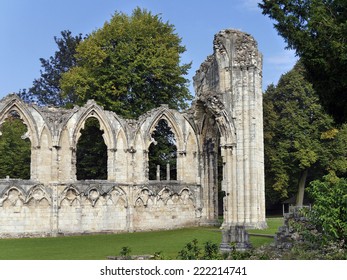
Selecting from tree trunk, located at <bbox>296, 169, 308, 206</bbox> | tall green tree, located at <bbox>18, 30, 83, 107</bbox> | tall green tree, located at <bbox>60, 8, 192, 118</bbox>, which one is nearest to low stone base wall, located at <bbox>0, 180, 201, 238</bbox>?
tall green tree, located at <bbox>60, 8, 192, 118</bbox>

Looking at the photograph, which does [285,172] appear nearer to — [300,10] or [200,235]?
[200,235]

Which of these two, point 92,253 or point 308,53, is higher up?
point 308,53

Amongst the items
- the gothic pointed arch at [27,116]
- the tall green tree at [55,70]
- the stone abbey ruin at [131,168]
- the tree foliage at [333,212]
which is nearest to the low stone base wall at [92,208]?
the stone abbey ruin at [131,168]

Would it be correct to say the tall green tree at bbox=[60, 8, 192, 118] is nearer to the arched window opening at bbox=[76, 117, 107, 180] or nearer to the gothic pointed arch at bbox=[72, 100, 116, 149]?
the arched window opening at bbox=[76, 117, 107, 180]

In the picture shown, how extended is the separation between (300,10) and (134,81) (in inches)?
748

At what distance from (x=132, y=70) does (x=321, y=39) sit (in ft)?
67.9

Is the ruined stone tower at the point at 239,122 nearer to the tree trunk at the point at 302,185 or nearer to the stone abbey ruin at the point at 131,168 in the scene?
the stone abbey ruin at the point at 131,168

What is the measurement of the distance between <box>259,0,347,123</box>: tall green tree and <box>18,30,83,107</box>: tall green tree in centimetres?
4078

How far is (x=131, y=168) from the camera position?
2691 cm

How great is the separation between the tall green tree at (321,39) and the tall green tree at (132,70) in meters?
18.7

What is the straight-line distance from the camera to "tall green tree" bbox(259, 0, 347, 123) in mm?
13188

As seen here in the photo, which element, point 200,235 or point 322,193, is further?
point 200,235

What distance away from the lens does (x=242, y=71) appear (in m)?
25.6

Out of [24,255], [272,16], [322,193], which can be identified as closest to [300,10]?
[272,16]
